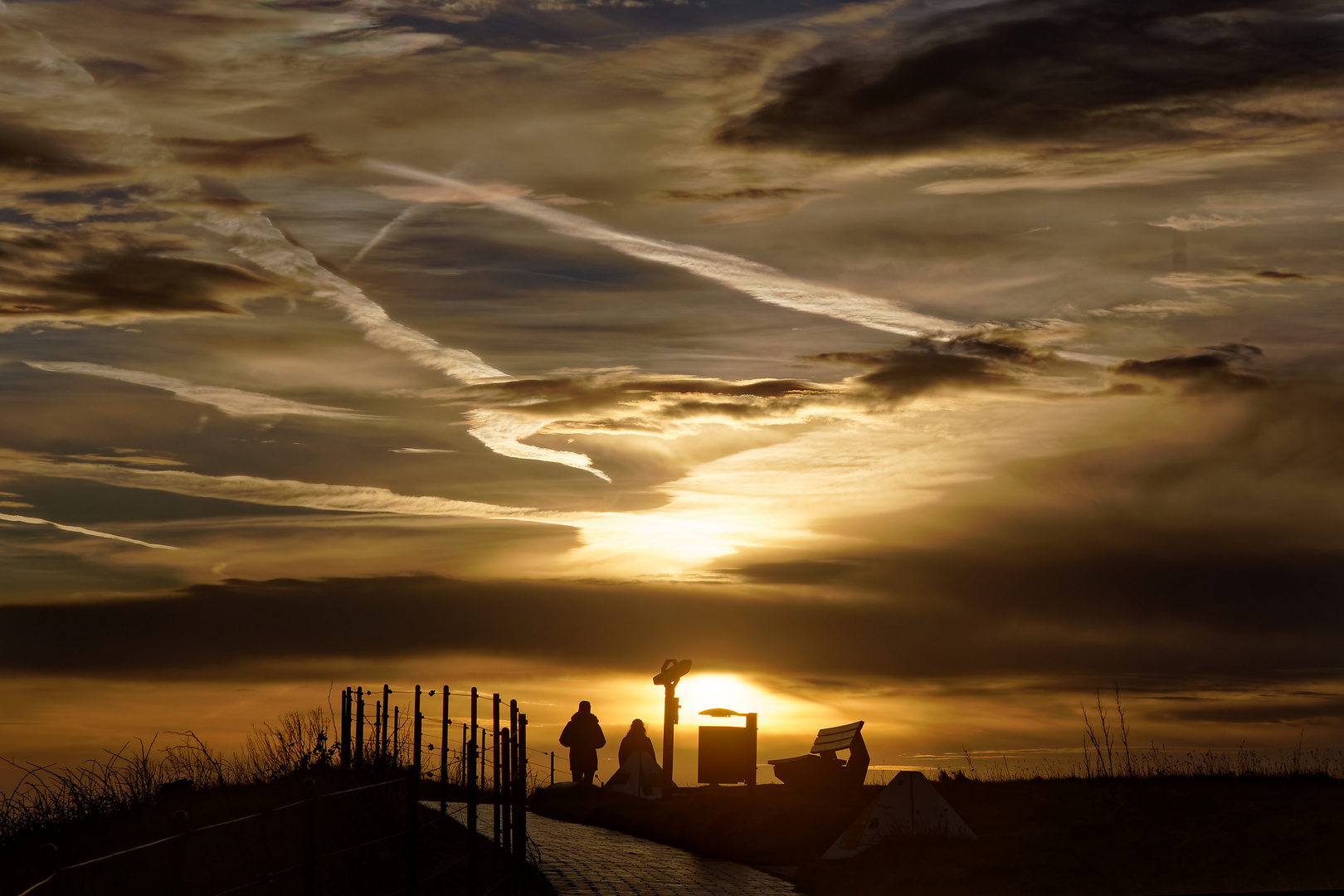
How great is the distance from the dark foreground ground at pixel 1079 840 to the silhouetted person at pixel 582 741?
514 centimetres

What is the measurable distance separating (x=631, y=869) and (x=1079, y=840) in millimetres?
6156

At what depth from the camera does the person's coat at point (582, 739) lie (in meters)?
28.9

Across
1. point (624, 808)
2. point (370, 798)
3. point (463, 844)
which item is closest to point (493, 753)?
point (370, 798)

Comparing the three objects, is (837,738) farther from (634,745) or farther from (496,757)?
(496,757)

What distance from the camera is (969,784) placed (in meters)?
24.6

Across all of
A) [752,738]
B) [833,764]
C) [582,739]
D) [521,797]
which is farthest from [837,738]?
[521,797]

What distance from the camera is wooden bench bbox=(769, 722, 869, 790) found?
2581 cm

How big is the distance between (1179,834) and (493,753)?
30.5 feet

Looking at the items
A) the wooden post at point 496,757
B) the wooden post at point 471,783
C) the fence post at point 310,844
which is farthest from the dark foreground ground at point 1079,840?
the fence post at point 310,844

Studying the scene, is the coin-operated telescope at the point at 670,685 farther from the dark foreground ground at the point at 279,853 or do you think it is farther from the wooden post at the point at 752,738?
the dark foreground ground at the point at 279,853

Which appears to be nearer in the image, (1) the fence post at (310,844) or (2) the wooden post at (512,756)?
(1) the fence post at (310,844)

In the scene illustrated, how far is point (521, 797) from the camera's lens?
14406 mm

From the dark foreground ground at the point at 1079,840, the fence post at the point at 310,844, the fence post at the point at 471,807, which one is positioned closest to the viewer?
the fence post at the point at 310,844

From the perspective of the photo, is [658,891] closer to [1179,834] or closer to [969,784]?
[1179,834]
